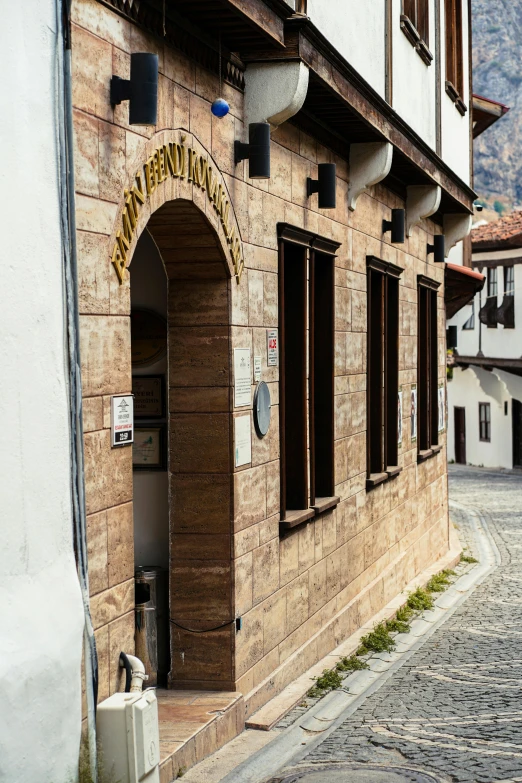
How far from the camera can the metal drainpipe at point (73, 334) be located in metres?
5.30

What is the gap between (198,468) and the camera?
784cm

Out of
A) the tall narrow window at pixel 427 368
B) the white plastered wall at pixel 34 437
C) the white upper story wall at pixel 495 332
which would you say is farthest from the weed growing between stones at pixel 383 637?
the white upper story wall at pixel 495 332

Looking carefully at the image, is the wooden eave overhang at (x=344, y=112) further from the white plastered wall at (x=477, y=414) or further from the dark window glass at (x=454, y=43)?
the white plastered wall at (x=477, y=414)

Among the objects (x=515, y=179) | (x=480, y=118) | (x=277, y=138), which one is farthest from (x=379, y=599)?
(x=515, y=179)

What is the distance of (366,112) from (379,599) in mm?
4622

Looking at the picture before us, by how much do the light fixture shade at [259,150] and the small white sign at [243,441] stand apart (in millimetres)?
1495

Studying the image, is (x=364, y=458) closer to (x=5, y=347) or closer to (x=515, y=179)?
(x=5, y=347)

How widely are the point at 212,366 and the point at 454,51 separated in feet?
31.9

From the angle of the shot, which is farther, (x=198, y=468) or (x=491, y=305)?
A: (x=491, y=305)

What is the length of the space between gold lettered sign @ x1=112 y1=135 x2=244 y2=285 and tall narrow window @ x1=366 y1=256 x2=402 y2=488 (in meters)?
4.48

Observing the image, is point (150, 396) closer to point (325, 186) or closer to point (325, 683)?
point (325, 186)

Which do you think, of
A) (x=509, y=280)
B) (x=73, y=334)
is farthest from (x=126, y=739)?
(x=509, y=280)

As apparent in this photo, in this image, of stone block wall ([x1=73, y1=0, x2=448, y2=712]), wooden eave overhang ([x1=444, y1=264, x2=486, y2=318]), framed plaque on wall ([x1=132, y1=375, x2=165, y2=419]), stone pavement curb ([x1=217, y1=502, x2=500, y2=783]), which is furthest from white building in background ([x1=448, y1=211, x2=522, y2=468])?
framed plaque on wall ([x1=132, y1=375, x2=165, y2=419])

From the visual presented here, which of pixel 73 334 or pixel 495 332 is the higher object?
pixel 495 332
